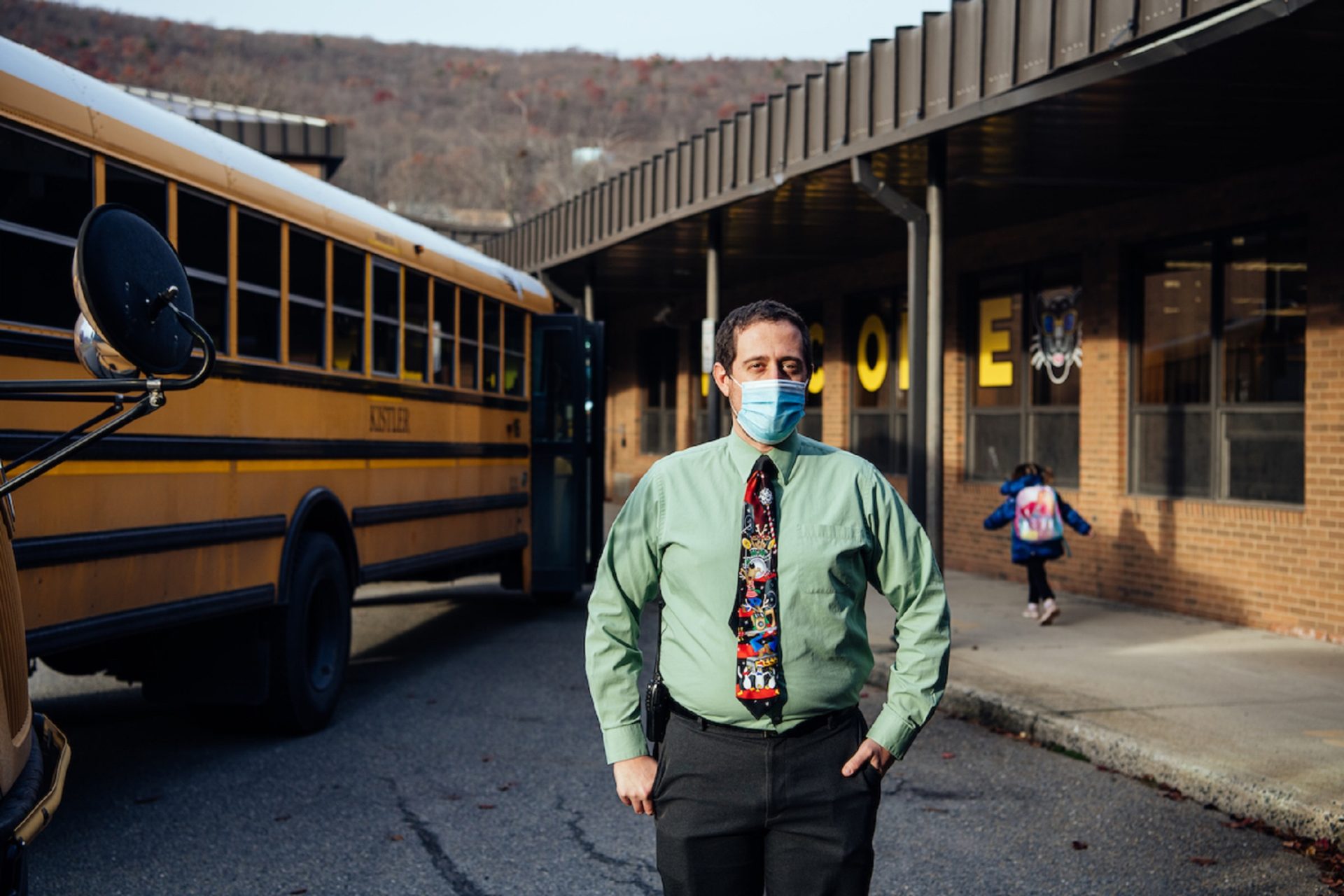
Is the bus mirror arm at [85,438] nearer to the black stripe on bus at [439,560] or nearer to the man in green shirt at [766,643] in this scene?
the man in green shirt at [766,643]

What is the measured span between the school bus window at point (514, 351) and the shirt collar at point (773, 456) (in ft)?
28.1

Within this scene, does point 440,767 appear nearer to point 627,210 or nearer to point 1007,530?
point 1007,530

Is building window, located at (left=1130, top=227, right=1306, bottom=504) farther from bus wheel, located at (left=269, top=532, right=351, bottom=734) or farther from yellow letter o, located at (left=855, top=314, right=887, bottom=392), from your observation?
bus wheel, located at (left=269, top=532, right=351, bottom=734)

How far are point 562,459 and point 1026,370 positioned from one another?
191 inches

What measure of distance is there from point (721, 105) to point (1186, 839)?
95.3 m

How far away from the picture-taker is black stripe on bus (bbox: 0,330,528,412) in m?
4.93

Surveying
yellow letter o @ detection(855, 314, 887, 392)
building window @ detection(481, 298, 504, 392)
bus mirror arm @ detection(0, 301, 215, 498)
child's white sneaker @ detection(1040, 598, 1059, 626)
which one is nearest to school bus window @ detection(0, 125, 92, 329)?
bus mirror arm @ detection(0, 301, 215, 498)

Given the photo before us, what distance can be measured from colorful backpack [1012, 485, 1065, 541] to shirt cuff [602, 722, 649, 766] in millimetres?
8342

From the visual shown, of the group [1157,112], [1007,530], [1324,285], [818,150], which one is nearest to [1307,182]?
[1324,285]

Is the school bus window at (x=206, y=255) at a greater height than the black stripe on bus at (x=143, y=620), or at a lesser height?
greater

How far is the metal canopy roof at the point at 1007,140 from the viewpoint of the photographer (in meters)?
7.68

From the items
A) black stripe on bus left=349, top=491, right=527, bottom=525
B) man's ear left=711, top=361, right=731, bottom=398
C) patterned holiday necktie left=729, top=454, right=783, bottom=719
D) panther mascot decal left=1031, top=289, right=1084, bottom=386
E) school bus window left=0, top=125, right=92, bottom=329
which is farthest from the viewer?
panther mascot decal left=1031, top=289, right=1084, bottom=386

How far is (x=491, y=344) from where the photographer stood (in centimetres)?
1094

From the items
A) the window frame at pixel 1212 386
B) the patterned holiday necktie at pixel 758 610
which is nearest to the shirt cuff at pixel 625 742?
the patterned holiday necktie at pixel 758 610
